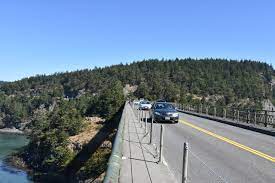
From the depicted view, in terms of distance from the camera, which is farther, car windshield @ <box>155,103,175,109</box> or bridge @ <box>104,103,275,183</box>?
car windshield @ <box>155,103,175,109</box>

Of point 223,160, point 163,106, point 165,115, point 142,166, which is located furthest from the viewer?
point 163,106

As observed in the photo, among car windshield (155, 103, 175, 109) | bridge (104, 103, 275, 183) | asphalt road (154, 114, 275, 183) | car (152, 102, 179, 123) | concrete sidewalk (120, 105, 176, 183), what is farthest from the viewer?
car windshield (155, 103, 175, 109)

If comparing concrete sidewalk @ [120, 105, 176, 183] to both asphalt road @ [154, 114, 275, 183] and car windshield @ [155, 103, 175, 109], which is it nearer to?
asphalt road @ [154, 114, 275, 183]

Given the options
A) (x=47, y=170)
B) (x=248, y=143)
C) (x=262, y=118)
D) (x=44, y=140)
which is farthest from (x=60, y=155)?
(x=248, y=143)

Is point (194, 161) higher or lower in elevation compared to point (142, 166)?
lower

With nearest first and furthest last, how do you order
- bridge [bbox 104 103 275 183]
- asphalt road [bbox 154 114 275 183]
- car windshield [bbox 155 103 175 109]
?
bridge [bbox 104 103 275 183], asphalt road [bbox 154 114 275 183], car windshield [bbox 155 103 175 109]

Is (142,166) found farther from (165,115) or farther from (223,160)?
(165,115)

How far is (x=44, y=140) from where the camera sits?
4070 inches

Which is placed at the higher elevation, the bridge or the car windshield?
the car windshield

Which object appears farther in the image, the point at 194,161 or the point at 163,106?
the point at 163,106

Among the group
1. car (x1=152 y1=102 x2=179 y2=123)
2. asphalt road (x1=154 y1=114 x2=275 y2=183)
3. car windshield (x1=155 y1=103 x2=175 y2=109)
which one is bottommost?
asphalt road (x1=154 y1=114 x2=275 y2=183)

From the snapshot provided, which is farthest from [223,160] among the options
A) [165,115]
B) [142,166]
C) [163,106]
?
[163,106]

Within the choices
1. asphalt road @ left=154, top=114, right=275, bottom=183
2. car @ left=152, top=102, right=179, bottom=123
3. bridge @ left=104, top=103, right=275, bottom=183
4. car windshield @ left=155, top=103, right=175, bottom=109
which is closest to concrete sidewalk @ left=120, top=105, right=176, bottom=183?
bridge @ left=104, top=103, right=275, bottom=183

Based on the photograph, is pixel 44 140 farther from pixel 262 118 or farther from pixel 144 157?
pixel 144 157
